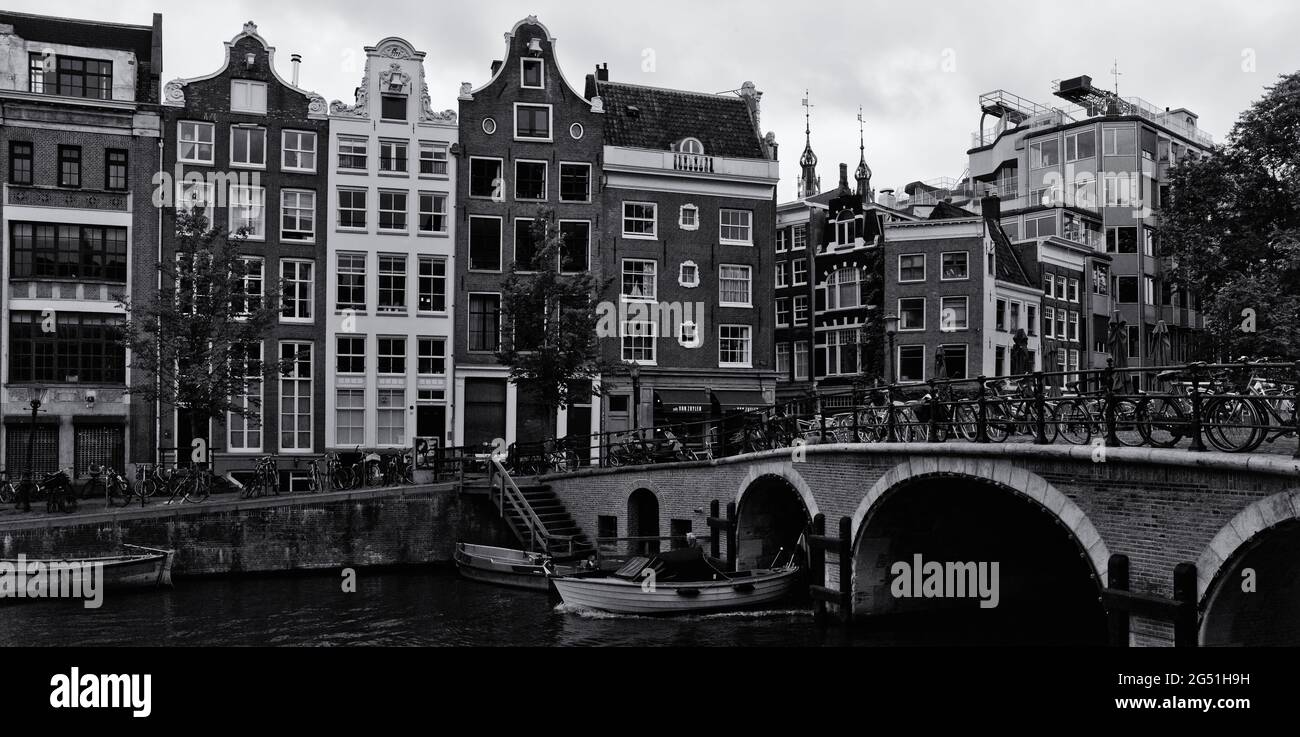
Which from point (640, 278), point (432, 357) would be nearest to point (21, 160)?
point (432, 357)

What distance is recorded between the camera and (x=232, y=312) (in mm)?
34625

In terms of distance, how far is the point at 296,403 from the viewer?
40.7 metres

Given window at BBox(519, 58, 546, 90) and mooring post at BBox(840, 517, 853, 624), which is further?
window at BBox(519, 58, 546, 90)

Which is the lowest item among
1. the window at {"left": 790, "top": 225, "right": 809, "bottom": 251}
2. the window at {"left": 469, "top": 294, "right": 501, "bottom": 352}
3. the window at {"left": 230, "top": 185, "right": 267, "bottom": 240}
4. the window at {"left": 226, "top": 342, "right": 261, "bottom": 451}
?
the window at {"left": 226, "top": 342, "right": 261, "bottom": 451}

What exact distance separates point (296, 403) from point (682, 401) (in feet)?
46.5

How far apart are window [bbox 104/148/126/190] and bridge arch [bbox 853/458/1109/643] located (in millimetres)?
29199

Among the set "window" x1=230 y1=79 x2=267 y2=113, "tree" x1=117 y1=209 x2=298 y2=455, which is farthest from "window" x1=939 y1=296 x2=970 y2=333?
"window" x1=230 y1=79 x2=267 y2=113

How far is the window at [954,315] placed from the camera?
49312 millimetres

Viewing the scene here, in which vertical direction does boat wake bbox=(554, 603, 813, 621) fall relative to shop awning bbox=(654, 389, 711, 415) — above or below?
below

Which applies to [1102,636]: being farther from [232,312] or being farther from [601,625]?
[232,312]

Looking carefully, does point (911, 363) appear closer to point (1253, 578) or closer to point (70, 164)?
point (70, 164)

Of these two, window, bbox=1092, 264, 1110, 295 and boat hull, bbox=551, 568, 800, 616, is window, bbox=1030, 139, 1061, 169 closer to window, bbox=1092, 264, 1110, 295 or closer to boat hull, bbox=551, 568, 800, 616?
window, bbox=1092, 264, 1110, 295

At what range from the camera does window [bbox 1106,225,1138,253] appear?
194ft

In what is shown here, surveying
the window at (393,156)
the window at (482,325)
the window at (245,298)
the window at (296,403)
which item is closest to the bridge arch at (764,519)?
the window at (245,298)
